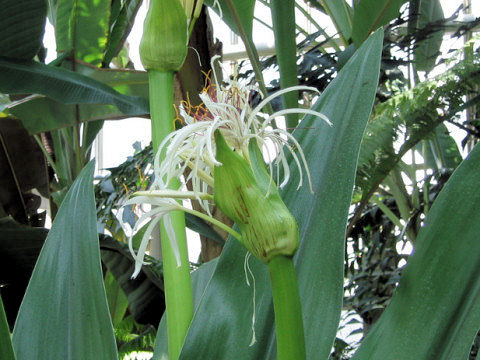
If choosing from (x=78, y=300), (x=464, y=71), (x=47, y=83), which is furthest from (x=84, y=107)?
(x=464, y=71)

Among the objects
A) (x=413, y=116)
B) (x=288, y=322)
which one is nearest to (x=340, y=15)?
(x=413, y=116)

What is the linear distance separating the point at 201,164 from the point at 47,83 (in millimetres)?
526

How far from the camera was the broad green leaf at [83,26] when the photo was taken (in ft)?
3.58

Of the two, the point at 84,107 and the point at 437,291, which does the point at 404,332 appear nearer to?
the point at 437,291

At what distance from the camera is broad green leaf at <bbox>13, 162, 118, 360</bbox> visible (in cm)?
33

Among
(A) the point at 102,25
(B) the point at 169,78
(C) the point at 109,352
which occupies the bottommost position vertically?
(C) the point at 109,352

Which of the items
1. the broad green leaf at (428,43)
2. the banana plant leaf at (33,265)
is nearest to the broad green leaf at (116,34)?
the banana plant leaf at (33,265)

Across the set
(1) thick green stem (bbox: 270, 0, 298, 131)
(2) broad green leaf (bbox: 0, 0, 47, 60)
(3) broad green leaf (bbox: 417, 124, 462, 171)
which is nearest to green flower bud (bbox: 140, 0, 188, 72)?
(1) thick green stem (bbox: 270, 0, 298, 131)

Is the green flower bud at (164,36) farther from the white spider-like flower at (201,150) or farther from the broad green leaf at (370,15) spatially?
the broad green leaf at (370,15)

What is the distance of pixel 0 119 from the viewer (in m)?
1.23

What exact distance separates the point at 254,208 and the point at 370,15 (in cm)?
72

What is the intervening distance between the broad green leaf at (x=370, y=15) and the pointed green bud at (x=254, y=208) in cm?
70

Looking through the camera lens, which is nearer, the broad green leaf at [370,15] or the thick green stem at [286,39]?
the thick green stem at [286,39]

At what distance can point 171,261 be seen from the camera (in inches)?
10.9
